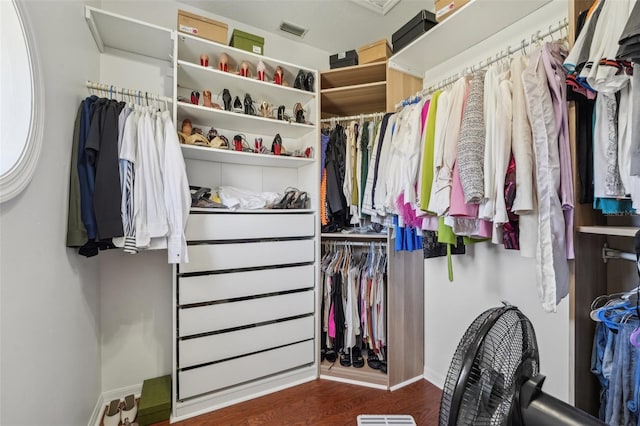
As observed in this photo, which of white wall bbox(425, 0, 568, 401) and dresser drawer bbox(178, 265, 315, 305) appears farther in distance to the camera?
dresser drawer bbox(178, 265, 315, 305)

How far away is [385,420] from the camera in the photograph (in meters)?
1.44

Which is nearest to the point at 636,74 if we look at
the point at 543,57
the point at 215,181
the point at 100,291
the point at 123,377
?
the point at 543,57

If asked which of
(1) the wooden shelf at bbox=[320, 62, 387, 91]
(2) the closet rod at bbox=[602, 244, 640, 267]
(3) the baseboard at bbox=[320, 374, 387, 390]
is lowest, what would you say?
(3) the baseboard at bbox=[320, 374, 387, 390]

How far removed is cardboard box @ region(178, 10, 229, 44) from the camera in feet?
5.19

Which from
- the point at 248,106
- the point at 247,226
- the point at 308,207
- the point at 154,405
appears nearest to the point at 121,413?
the point at 154,405

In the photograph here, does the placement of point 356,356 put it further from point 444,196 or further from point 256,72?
point 256,72

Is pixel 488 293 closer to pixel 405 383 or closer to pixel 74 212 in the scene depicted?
pixel 405 383

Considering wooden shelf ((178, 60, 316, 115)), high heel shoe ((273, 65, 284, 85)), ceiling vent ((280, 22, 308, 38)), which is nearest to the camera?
wooden shelf ((178, 60, 316, 115))

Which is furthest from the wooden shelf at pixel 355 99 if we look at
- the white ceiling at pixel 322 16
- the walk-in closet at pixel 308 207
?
the white ceiling at pixel 322 16

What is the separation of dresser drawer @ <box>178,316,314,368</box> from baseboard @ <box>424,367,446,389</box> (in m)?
0.84

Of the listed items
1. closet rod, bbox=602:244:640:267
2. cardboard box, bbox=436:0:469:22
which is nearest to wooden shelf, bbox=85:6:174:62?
cardboard box, bbox=436:0:469:22

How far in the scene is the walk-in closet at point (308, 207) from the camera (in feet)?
2.84

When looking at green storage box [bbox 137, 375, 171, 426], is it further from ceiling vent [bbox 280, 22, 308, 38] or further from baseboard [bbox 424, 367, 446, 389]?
ceiling vent [bbox 280, 22, 308, 38]

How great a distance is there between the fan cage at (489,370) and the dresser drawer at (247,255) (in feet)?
4.50
